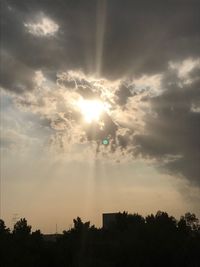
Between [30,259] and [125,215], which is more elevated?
[125,215]

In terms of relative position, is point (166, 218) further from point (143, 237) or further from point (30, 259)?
point (30, 259)

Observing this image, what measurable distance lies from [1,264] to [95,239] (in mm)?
24793

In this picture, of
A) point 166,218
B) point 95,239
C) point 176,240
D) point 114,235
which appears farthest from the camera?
point 166,218

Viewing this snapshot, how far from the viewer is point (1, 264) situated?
169 ft

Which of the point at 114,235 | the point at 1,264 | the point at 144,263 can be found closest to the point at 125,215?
the point at 114,235

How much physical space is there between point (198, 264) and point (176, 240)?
507 cm

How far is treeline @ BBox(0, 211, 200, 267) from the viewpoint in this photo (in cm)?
5594

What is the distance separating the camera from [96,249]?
219ft

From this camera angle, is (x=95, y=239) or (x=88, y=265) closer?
(x=88, y=265)

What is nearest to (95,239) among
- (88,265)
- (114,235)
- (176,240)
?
(114,235)

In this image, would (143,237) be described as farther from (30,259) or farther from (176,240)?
(30,259)

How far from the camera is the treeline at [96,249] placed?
55938mm

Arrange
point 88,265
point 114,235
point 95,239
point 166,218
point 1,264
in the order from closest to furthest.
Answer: point 1,264 < point 88,265 < point 95,239 < point 114,235 < point 166,218

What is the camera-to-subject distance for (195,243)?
68688 mm
